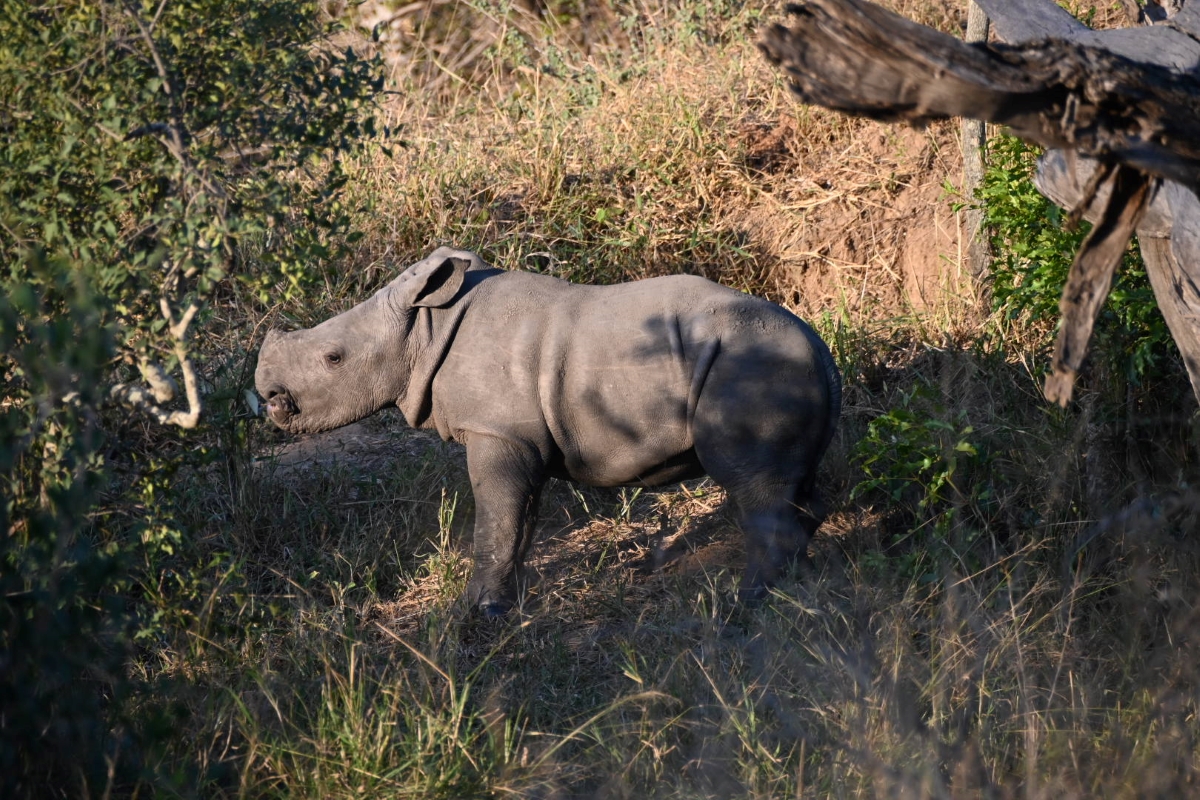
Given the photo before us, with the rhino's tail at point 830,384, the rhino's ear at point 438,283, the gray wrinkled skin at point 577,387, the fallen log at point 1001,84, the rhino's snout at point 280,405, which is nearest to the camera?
the fallen log at point 1001,84

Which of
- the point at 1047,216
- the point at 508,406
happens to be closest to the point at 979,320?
the point at 1047,216

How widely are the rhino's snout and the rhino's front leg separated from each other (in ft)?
3.22

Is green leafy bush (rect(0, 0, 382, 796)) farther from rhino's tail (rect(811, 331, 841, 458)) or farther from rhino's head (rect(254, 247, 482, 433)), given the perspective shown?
rhino's tail (rect(811, 331, 841, 458))

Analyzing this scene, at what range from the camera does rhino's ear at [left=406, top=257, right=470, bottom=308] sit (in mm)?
6234

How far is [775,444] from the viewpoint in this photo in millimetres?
5922

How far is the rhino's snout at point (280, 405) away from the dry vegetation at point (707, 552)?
354 millimetres

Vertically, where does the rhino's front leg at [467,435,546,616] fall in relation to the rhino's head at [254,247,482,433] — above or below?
below

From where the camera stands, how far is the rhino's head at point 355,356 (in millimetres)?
6301

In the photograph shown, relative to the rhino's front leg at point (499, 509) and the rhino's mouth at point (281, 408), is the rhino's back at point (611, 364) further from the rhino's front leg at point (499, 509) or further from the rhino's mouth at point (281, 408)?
the rhino's mouth at point (281, 408)

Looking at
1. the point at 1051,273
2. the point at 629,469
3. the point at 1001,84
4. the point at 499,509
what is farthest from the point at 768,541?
the point at 1001,84

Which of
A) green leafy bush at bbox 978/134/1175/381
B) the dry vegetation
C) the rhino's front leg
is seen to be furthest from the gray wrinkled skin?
green leafy bush at bbox 978/134/1175/381

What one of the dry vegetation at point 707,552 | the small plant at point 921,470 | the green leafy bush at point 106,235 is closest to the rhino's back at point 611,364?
the dry vegetation at point 707,552

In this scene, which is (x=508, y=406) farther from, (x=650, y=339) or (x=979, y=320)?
(x=979, y=320)

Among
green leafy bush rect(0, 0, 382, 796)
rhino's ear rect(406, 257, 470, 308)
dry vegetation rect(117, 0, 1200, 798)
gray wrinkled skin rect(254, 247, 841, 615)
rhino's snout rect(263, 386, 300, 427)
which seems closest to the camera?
green leafy bush rect(0, 0, 382, 796)
